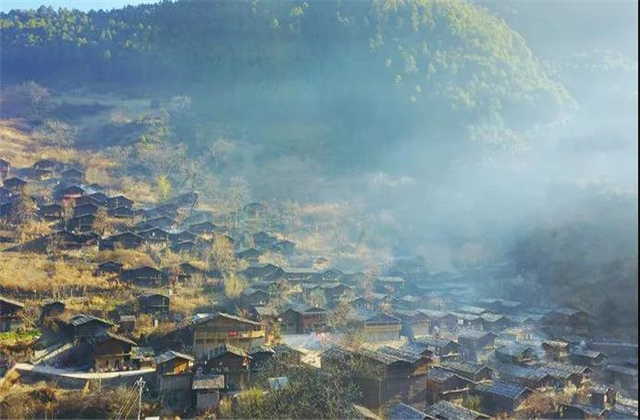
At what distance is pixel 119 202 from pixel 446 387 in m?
20.8

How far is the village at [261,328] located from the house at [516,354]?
2.1 inches

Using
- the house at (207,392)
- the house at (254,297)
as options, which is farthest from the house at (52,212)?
the house at (207,392)

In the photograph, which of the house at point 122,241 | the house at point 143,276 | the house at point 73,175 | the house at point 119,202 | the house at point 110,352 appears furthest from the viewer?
the house at point 73,175

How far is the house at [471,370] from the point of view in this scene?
1508cm

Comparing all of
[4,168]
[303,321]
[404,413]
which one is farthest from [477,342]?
[4,168]

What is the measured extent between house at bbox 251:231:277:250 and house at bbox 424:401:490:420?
15.7 metres

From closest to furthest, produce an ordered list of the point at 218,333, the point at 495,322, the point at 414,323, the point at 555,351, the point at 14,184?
the point at 218,333
the point at 555,351
the point at 414,323
the point at 495,322
the point at 14,184

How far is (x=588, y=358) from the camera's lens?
58.0 feet

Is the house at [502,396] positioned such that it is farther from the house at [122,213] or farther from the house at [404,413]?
the house at [122,213]

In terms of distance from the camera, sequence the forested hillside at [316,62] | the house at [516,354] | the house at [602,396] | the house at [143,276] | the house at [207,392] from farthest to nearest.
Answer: the forested hillside at [316,62] < the house at [143,276] < the house at [516,354] < the house at [602,396] < the house at [207,392]

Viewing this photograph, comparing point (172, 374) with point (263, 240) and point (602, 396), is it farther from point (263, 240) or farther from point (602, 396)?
point (263, 240)

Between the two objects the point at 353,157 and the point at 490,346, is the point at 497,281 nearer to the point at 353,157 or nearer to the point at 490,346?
the point at 490,346

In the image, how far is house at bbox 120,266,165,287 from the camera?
64.1 ft

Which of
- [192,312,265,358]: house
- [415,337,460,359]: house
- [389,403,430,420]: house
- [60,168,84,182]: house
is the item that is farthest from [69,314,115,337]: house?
[60,168,84,182]: house
